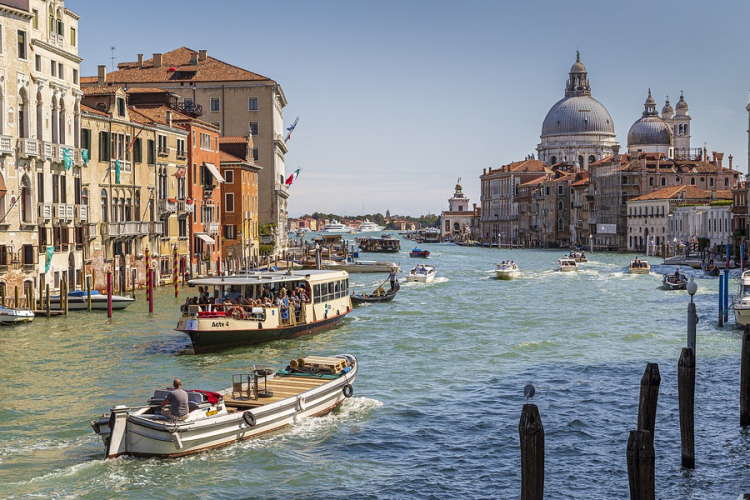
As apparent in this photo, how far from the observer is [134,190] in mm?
41281

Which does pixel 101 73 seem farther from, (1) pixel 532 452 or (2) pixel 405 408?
(1) pixel 532 452

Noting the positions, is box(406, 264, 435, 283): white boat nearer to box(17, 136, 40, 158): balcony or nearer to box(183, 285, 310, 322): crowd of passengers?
box(17, 136, 40, 158): balcony

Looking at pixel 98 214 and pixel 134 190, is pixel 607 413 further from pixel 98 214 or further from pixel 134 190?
pixel 134 190

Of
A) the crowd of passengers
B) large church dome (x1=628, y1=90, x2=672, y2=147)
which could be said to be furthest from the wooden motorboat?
large church dome (x1=628, y1=90, x2=672, y2=147)

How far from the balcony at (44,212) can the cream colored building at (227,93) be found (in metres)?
30.7

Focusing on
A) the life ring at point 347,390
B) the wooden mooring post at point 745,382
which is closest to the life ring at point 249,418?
the life ring at point 347,390

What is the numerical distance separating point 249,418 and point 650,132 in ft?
409

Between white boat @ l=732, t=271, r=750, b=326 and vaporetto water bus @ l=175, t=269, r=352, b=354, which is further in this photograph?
white boat @ l=732, t=271, r=750, b=326

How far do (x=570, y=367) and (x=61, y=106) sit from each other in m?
19.6

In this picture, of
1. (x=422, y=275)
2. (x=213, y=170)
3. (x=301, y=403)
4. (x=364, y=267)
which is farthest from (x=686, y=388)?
(x=364, y=267)

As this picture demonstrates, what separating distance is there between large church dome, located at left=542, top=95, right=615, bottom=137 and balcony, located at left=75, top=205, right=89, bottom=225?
126 m

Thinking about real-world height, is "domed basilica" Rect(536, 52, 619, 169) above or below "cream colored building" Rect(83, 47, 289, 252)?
above

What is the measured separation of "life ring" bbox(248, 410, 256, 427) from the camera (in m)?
15.4

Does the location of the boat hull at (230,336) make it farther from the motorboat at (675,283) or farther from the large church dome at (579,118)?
the large church dome at (579,118)
